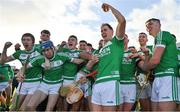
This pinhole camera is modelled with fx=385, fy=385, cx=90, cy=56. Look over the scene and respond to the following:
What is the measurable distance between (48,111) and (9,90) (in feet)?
20.5

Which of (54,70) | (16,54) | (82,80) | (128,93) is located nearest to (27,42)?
(16,54)

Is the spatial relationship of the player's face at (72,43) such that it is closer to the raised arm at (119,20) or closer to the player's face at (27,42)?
the player's face at (27,42)

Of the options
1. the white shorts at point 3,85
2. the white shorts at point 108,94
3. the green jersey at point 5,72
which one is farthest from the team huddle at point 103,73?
the white shorts at point 3,85

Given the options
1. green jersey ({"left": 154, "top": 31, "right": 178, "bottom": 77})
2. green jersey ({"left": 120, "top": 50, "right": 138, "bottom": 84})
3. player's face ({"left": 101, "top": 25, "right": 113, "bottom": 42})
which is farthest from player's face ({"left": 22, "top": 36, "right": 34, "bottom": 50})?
green jersey ({"left": 154, "top": 31, "right": 178, "bottom": 77})

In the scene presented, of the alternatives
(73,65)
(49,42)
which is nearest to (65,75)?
(73,65)

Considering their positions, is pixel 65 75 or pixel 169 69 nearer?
pixel 169 69

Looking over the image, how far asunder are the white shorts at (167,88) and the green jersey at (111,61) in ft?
2.87

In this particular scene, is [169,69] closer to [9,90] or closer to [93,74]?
[93,74]

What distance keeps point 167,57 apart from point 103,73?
1296mm

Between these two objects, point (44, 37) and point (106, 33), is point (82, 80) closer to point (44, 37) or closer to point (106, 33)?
point (44, 37)

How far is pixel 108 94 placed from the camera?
285 inches

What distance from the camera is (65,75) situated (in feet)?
34.5

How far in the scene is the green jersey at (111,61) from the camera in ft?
24.1

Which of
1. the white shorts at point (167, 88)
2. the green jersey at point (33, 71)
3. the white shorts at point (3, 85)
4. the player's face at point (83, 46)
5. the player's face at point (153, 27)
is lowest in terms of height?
the white shorts at point (3, 85)
